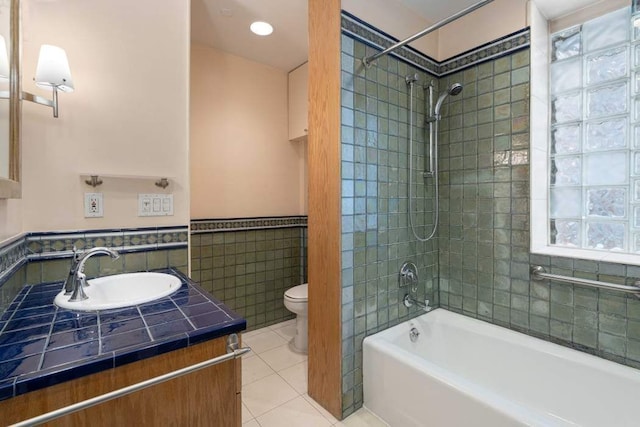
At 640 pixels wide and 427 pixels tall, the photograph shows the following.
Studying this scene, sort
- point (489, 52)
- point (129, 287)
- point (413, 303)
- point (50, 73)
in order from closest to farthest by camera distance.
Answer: point (50, 73) < point (129, 287) < point (489, 52) < point (413, 303)

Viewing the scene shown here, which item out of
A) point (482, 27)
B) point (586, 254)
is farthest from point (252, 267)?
point (482, 27)

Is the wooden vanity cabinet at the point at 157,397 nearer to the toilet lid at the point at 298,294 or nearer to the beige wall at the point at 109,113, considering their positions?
the beige wall at the point at 109,113

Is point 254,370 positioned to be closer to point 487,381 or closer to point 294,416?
point 294,416

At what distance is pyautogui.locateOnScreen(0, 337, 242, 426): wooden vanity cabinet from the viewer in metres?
0.68

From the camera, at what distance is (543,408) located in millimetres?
1557

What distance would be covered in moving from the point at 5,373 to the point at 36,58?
1.32m

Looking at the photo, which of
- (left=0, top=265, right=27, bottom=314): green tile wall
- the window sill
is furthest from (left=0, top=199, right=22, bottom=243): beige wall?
the window sill

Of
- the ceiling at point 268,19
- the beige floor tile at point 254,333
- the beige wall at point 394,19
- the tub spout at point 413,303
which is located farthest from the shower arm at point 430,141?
the beige floor tile at point 254,333

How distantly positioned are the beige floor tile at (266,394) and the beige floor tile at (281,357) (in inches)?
5.5

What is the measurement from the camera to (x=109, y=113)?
144 cm

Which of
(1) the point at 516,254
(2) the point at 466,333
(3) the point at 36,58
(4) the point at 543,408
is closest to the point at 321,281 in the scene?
(2) the point at 466,333

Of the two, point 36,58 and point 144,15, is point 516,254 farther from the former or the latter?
point 36,58

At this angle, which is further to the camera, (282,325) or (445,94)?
(282,325)

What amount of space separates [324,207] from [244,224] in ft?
4.21
